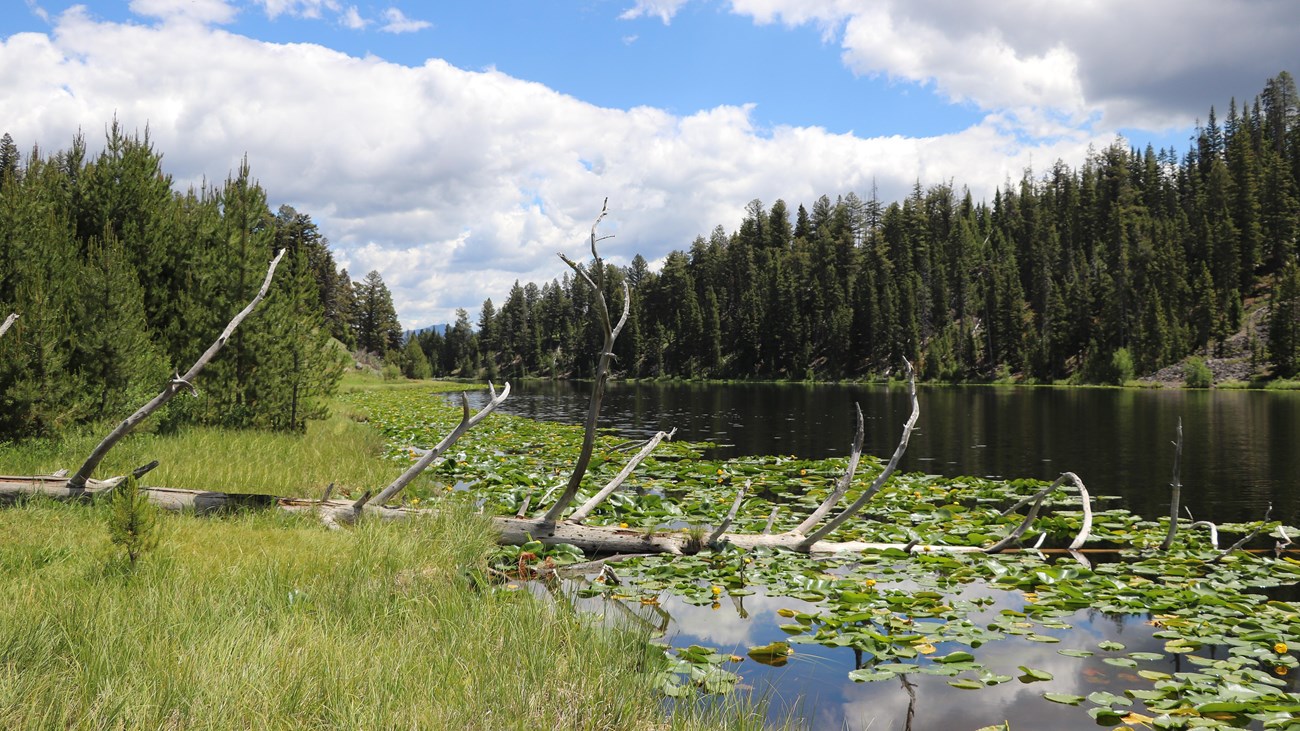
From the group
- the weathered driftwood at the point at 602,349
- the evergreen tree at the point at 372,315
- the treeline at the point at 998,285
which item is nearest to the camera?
the weathered driftwood at the point at 602,349

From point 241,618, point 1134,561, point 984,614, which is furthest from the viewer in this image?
point 1134,561

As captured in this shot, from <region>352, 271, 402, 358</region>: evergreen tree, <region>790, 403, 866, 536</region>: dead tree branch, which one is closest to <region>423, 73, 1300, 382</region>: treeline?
<region>352, 271, 402, 358</region>: evergreen tree

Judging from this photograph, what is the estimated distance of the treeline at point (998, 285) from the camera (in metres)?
85.7

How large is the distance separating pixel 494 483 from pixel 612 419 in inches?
945

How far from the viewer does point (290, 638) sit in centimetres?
514

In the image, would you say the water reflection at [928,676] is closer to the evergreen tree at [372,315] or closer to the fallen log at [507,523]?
the fallen log at [507,523]

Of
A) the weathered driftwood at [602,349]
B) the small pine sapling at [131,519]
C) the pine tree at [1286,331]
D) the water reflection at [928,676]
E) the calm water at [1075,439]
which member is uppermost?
the pine tree at [1286,331]

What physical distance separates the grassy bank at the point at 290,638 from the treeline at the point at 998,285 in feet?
278

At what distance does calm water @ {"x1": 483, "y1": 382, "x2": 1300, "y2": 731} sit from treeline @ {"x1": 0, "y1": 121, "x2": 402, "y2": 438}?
11951mm

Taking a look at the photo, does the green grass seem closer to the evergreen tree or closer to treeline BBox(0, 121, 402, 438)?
treeline BBox(0, 121, 402, 438)

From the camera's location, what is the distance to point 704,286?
136 m

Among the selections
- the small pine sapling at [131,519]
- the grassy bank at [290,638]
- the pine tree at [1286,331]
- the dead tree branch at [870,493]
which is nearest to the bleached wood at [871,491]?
the dead tree branch at [870,493]

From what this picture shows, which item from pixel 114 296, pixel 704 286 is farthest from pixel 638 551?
pixel 704 286

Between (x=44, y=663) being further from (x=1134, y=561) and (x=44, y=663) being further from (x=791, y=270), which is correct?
(x=791, y=270)
